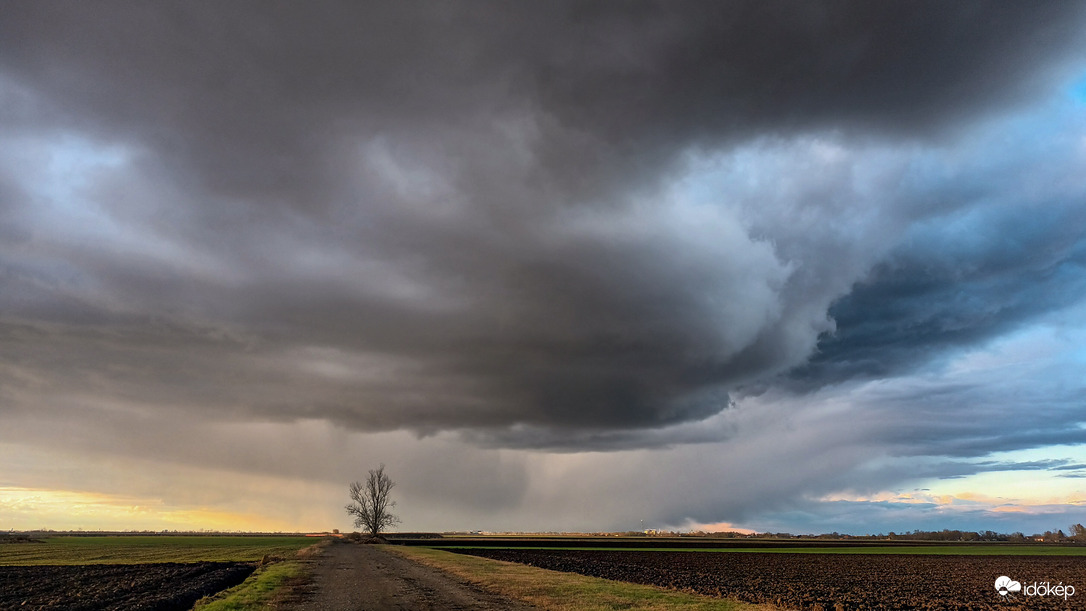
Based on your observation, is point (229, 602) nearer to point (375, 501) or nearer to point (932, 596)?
point (932, 596)

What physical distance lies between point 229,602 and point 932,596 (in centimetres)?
4016

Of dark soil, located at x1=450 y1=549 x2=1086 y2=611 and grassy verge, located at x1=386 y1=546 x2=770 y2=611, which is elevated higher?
grassy verge, located at x1=386 y1=546 x2=770 y2=611

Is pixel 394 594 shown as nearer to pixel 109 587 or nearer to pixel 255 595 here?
pixel 255 595

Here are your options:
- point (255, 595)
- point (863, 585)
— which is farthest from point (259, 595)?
point (863, 585)

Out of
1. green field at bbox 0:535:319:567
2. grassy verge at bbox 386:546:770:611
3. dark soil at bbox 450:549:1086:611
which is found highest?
grassy verge at bbox 386:546:770:611

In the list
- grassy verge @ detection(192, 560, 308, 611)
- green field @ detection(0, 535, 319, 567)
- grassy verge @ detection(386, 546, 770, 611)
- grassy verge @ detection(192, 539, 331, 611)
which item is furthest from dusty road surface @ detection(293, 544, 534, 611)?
green field @ detection(0, 535, 319, 567)

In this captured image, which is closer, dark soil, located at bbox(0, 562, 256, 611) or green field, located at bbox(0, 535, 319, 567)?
dark soil, located at bbox(0, 562, 256, 611)

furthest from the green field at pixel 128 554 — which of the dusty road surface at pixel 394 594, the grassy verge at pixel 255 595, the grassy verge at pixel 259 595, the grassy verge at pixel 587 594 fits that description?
the grassy verge at pixel 587 594

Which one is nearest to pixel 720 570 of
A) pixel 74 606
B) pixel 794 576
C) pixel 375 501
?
pixel 794 576

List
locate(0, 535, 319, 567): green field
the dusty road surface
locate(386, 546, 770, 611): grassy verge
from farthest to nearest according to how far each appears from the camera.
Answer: locate(0, 535, 319, 567): green field
locate(386, 546, 770, 611): grassy verge
the dusty road surface

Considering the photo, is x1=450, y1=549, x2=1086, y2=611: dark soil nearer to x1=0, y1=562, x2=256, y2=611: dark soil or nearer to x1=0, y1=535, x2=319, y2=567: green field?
x1=0, y1=562, x2=256, y2=611: dark soil

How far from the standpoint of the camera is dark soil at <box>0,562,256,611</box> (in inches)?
1292

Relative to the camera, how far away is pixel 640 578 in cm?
4700

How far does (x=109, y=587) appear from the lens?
41375 mm
